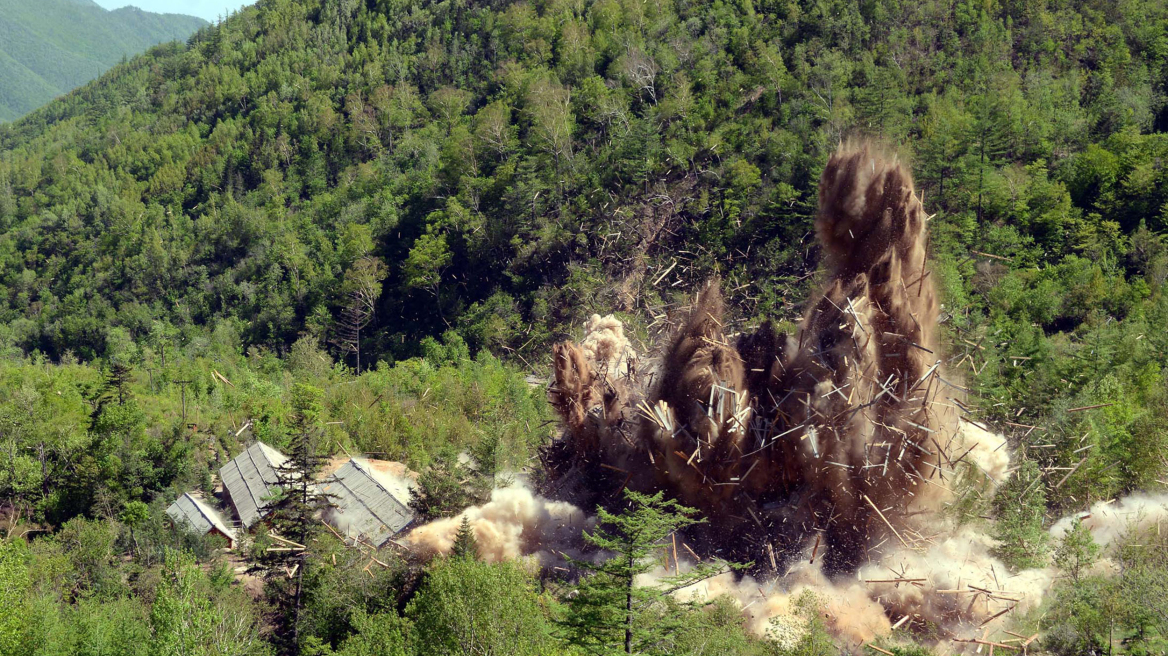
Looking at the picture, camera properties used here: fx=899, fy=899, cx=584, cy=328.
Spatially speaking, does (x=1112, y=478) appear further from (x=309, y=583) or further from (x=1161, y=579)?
(x=309, y=583)

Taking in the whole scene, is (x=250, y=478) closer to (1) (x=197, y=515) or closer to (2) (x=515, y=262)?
(1) (x=197, y=515)

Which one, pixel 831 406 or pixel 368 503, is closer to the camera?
pixel 831 406

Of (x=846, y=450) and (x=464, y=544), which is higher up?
(x=846, y=450)

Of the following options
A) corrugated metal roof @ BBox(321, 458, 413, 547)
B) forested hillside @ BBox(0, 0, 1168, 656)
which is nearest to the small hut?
forested hillside @ BBox(0, 0, 1168, 656)

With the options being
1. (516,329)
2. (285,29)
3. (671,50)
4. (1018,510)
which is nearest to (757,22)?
(671,50)

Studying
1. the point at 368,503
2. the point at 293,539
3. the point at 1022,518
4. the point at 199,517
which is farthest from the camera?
the point at 199,517

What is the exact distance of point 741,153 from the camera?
55.8 metres

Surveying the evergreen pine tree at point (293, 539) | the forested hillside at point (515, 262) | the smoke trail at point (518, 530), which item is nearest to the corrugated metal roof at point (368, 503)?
the evergreen pine tree at point (293, 539)

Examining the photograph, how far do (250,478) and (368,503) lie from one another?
9.90m

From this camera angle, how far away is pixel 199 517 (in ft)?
124

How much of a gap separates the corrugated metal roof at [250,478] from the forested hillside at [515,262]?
2.32m

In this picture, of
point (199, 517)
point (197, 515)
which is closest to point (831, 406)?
point (199, 517)

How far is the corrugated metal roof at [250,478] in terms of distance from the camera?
123 feet

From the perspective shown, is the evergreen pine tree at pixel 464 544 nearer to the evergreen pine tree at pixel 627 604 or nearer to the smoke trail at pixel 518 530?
the smoke trail at pixel 518 530
